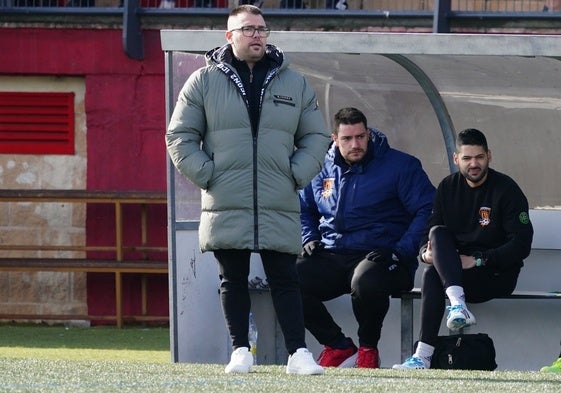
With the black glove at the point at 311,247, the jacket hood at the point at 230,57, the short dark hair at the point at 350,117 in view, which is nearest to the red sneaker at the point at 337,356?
the black glove at the point at 311,247

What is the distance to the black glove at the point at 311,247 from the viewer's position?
909 cm

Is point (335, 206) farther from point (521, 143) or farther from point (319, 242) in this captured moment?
point (521, 143)

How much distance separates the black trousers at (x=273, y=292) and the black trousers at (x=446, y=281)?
1.12 meters

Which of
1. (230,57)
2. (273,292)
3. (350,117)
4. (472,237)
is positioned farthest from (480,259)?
(230,57)

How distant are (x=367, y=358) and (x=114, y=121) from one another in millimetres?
6298

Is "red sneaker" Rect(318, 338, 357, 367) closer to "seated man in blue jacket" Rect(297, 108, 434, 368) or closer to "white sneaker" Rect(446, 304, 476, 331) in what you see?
"seated man in blue jacket" Rect(297, 108, 434, 368)

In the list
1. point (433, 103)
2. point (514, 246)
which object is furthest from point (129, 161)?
point (514, 246)

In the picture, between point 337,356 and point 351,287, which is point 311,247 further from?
point 337,356

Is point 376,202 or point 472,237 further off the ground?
point 376,202

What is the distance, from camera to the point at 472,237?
880cm

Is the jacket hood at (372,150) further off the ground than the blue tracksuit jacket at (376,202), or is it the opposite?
the jacket hood at (372,150)

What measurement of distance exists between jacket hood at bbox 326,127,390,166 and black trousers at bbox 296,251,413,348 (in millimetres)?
513

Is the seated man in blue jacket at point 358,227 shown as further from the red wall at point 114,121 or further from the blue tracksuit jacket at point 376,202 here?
the red wall at point 114,121

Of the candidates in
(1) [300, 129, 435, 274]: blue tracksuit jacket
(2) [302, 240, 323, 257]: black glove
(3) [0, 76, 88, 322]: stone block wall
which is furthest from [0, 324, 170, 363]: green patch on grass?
(1) [300, 129, 435, 274]: blue tracksuit jacket
